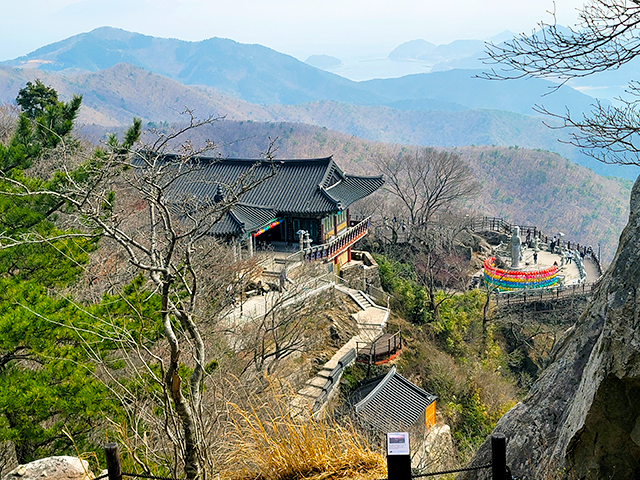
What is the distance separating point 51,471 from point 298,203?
20707 mm

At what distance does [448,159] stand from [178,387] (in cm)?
4048

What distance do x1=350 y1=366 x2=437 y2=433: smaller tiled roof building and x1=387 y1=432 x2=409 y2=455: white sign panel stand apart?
12198 mm

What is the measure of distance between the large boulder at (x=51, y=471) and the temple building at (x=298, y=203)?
17265mm

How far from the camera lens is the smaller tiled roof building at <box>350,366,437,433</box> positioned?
589 inches

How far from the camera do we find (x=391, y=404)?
51.3 ft

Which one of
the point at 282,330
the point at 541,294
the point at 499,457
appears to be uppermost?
the point at 499,457

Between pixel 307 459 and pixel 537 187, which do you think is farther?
pixel 537 187

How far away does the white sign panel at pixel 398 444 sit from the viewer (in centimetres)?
285

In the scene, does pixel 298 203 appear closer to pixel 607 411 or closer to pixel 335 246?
pixel 335 246

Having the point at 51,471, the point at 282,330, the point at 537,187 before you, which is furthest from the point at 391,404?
the point at 537,187

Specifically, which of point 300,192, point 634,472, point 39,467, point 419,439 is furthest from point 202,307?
point 300,192

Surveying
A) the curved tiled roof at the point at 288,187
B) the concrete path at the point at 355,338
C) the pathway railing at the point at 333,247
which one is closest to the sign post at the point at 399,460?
the concrete path at the point at 355,338

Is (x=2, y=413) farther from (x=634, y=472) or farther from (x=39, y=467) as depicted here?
(x=634, y=472)

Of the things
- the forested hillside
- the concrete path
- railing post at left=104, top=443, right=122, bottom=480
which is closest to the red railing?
the concrete path
